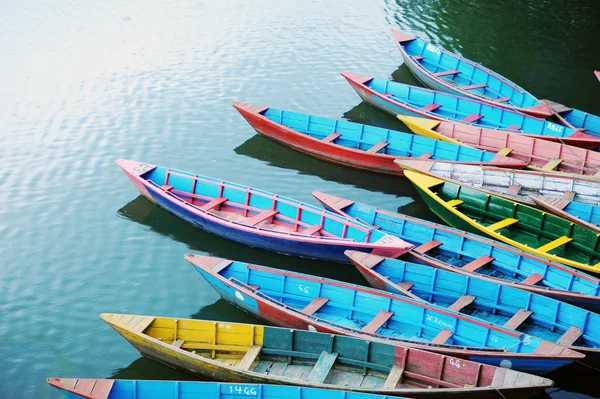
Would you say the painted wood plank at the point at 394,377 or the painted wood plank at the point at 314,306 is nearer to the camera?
the painted wood plank at the point at 394,377

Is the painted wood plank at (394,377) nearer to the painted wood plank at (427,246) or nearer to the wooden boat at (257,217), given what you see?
the wooden boat at (257,217)

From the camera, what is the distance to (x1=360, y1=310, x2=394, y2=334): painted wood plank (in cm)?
1612

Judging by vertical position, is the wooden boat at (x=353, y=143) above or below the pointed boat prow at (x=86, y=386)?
above

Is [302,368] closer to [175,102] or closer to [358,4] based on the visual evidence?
[175,102]

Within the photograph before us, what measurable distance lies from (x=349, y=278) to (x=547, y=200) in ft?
20.3

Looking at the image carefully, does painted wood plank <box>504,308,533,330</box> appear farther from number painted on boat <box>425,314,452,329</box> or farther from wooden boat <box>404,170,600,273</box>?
wooden boat <box>404,170,600,273</box>

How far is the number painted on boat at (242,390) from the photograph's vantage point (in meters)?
14.1

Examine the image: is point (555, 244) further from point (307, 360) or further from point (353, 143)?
point (353, 143)

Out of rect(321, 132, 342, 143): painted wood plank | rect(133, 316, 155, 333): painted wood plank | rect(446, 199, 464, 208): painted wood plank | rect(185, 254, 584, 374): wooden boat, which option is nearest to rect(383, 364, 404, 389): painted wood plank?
rect(185, 254, 584, 374): wooden boat

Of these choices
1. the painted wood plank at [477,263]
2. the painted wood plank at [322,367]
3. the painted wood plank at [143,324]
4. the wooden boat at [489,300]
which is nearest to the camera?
the painted wood plank at [322,367]

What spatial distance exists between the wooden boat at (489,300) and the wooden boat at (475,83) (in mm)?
10335

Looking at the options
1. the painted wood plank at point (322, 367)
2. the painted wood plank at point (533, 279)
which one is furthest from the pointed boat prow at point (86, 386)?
the painted wood plank at point (533, 279)

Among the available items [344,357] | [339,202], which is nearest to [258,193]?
[339,202]

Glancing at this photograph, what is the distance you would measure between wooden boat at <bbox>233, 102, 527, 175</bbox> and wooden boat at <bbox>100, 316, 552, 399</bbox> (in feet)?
30.4
